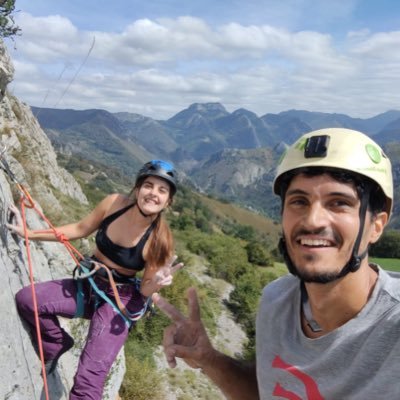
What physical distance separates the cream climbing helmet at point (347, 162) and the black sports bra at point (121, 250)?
208 centimetres

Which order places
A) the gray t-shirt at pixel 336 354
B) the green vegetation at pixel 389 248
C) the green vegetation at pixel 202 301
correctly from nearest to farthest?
the gray t-shirt at pixel 336 354
the green vegetation at pixel 202 301
the green vegetation at pixel 389 248

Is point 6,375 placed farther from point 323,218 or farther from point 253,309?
point 253,309

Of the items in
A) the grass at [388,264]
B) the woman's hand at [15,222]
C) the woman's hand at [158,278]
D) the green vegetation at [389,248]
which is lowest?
the grass at [388,264]

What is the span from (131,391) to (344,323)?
8021 millimetres

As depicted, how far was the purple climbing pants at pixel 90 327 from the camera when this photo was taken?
12.5 ft

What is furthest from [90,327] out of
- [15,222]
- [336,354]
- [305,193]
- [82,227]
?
[305,193]

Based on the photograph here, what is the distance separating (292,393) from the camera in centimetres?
238

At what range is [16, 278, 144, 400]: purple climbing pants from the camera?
3.82m

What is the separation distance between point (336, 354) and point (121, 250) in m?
2.63

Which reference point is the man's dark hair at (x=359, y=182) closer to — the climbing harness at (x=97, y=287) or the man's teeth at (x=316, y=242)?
the man's teeth at (x=316, y=242)

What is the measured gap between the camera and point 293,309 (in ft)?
8.52

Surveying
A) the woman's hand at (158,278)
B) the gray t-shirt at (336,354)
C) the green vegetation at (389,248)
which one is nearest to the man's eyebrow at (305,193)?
the gray t-shirt at (336,354)

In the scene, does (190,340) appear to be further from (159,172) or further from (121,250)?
(159,172)

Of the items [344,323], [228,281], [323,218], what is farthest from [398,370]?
[228,281]
